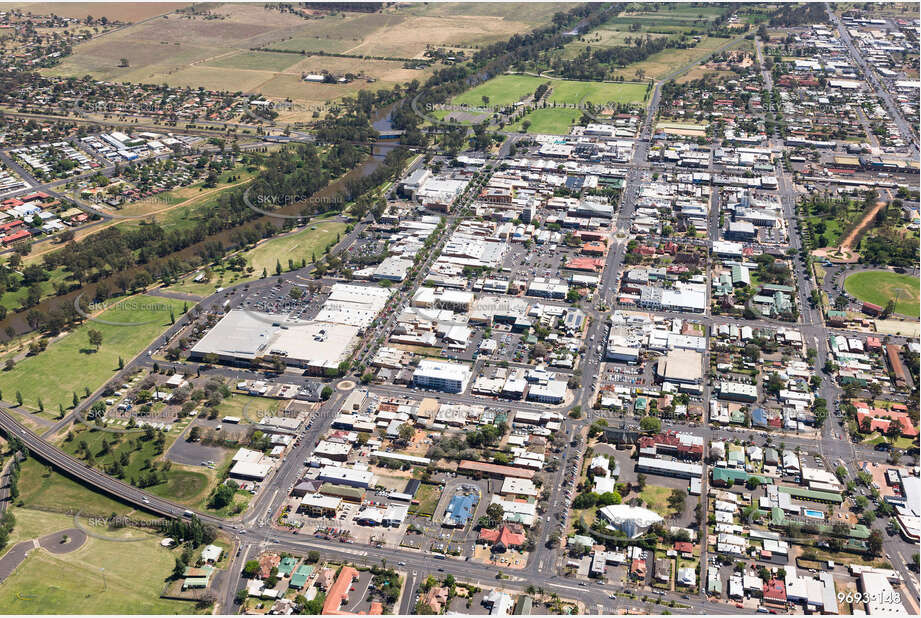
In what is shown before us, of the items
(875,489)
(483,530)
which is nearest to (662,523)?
(483,530)

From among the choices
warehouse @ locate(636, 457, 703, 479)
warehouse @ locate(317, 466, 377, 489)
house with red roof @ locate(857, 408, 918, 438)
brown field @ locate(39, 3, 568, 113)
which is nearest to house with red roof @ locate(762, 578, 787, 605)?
warehouse @ locate(636, 457, 703, 479)

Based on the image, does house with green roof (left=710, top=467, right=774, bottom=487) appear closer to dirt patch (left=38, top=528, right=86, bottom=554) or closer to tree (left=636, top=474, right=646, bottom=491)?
tree (left=636, top=474, right=646, bottom=491)

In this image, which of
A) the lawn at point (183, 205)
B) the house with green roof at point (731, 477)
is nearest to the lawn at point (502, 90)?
the lawn at point (183, 205)

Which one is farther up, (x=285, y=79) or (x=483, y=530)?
(x=285, y=79)

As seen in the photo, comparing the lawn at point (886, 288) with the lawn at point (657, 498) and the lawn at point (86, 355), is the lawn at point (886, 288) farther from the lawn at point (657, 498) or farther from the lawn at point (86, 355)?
the lawn at point (86, 355)

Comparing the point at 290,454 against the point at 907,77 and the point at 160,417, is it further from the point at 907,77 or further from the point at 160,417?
the point at 907,77

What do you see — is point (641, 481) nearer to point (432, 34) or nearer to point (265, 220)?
point (265, 220)
